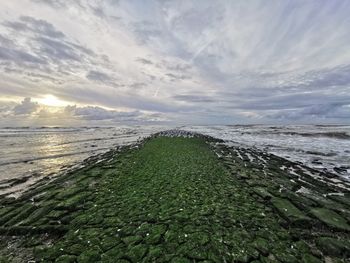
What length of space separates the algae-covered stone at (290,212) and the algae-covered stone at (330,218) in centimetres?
67

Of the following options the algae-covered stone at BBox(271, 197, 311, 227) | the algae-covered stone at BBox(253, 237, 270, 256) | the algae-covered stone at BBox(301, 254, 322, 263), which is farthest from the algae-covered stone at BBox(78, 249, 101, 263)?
the algae-covered stone at BBox(271, 197, 311, 227)

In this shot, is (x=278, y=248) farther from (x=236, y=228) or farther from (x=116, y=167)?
(x=116, y=167)

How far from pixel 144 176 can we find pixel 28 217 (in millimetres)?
7336

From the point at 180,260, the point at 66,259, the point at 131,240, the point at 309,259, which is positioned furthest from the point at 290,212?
the point at 66,259

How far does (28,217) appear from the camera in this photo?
10648 millimetres

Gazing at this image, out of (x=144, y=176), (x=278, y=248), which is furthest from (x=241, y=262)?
(x=144, y=176)

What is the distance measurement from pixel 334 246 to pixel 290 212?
260 centimetres

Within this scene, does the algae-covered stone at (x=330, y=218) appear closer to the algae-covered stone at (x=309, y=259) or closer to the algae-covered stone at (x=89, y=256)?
the algae-covered stone at (x=309, y=259)

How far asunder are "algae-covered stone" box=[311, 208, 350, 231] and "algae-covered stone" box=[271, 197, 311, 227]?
2.20 feet

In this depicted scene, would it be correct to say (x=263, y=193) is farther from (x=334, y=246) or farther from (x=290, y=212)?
(x=334, y=246)

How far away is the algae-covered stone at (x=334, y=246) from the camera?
7742 millimetres

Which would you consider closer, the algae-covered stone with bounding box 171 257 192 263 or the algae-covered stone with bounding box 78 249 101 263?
the algae-covered stone with bounding box 171 257 192 263

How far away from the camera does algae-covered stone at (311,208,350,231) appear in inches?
381

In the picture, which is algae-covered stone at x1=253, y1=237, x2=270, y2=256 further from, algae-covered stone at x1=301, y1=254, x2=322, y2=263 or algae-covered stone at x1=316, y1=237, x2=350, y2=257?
algae-covered stone at x1=316, y1=237, x2=350, y2=257
